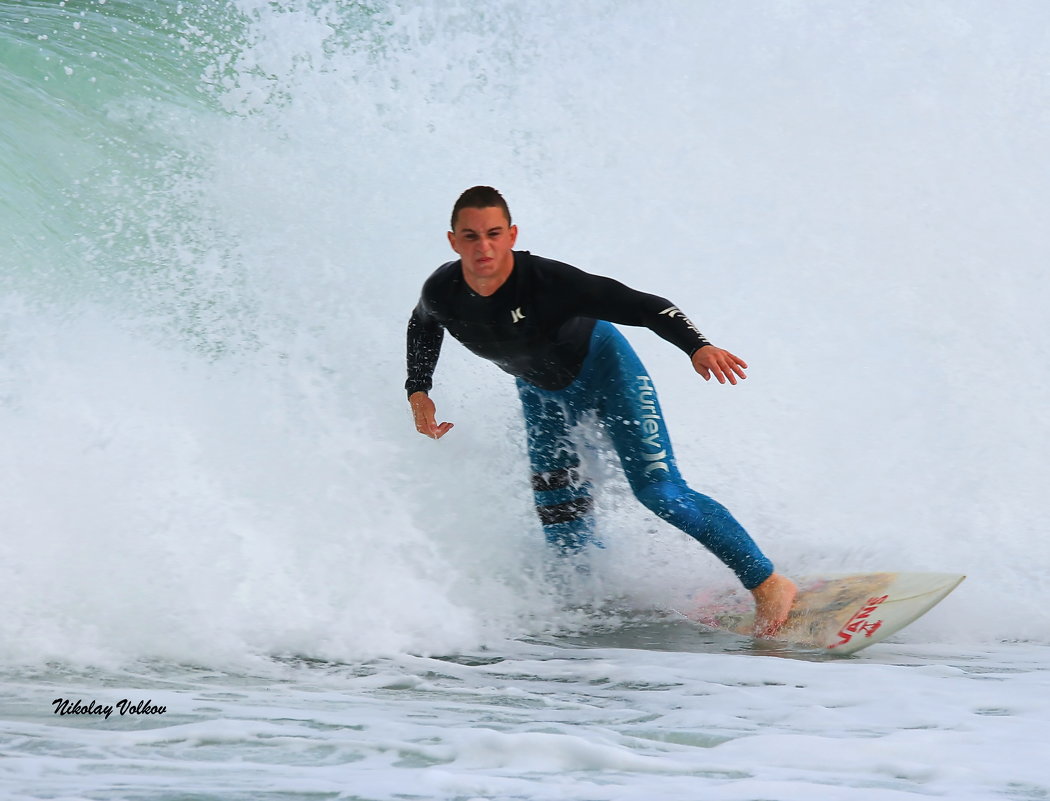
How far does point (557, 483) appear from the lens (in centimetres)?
369

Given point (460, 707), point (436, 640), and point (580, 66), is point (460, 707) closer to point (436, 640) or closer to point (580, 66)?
point (436, 640)

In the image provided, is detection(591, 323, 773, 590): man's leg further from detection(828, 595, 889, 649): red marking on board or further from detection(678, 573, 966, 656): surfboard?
detection(828, 595, 889, 649): red marking on board

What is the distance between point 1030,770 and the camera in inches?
83.0

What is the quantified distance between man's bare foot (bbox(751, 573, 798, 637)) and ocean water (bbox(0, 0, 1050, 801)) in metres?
0.12

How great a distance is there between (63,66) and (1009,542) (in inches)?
259

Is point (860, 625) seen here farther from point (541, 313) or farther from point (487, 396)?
point (487, 396)

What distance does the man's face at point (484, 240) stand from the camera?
10.0ft

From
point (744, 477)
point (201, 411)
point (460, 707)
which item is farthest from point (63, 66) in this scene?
point (460, 707)

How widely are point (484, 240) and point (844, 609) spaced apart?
5.36ft

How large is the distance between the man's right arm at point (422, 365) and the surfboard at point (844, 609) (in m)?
1.11

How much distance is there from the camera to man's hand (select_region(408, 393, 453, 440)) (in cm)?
352
